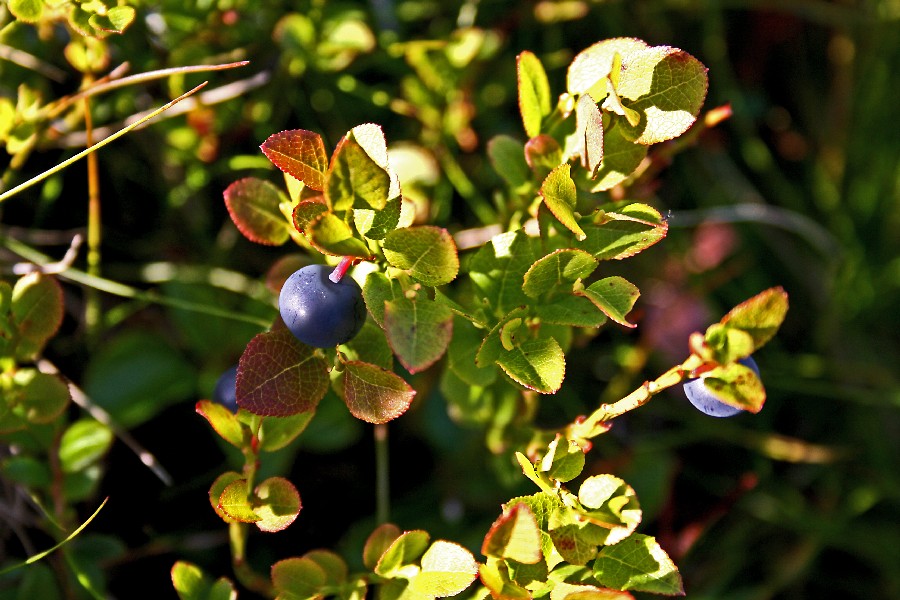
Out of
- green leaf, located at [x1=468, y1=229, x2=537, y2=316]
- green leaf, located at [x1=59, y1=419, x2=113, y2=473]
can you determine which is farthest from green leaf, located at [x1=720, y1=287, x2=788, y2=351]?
green leaf, located at [x1=59, y1=419, x2=113, y2=473]

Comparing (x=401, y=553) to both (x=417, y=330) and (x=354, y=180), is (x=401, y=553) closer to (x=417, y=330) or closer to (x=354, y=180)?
(x=417, y=330)

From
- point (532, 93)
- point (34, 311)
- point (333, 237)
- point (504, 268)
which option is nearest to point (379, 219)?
point (333, 237)

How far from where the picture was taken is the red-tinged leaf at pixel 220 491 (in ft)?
2.80

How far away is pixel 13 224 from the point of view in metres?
1.39

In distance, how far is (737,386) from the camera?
80cm

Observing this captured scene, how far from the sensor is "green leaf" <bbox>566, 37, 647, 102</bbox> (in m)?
0.89

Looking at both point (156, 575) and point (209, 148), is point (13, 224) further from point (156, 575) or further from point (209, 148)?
point (156, 575)

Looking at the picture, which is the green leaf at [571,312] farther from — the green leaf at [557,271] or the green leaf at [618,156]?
the green leaf at [618,156]

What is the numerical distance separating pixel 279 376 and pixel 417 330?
17 cm

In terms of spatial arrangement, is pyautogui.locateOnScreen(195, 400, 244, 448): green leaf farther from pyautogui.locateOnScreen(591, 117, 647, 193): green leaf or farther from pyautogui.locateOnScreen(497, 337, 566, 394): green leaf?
pyautogui.locateOnScreen(591, 117, 647, 193): green leaf

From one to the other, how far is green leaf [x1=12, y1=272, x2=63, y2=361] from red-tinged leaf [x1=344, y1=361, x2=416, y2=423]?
0.41m

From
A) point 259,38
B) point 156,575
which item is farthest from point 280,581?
point 259,38

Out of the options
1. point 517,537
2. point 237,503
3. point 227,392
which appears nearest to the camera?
point 517,537

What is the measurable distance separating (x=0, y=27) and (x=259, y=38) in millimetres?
389
